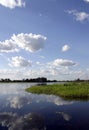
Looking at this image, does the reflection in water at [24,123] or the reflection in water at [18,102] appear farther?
the reflection in water at [18,102]

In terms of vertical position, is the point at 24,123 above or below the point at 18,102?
below

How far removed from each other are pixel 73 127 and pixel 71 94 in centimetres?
2559

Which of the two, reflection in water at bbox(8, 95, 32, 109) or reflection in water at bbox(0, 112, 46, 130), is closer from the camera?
reflection in water at bbox(0, 112, 46, 130)

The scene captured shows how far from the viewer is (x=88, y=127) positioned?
18.0 meters

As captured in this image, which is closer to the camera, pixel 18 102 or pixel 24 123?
pixel 24 123

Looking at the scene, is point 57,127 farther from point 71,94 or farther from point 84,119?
point 71,94

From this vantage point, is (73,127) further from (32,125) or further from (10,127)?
(10,127)

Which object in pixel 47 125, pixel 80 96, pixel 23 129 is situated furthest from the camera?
pixel 80 96

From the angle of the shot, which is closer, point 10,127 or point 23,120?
point 10,127

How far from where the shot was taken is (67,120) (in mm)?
20641

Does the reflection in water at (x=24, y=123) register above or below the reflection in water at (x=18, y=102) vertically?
below

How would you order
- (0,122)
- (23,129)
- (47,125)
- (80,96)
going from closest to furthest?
(23,129) < (47,125) < (0,122) < (80,96)

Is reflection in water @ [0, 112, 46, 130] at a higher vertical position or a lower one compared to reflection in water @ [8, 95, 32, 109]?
lower

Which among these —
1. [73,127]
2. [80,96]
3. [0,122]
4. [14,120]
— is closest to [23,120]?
[14,120]
